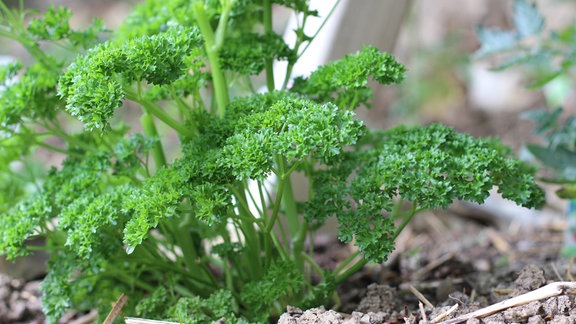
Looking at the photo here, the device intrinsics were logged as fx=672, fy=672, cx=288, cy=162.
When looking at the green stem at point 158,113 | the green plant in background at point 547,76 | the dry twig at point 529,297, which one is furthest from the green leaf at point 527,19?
the green stem at point 158,113

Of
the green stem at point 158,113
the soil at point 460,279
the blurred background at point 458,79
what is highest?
the blurred background at point 458,79

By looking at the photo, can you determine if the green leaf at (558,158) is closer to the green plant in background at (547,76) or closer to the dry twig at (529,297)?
the green plant in background at (547,76)

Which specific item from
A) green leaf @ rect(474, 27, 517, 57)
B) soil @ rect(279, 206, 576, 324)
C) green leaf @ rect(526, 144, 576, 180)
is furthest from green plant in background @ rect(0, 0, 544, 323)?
green leaf @ rect(474, 27, 517, 57)

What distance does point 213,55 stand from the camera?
5.56 ft

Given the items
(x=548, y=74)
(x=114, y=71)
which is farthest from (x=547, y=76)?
(x=114, y=71)

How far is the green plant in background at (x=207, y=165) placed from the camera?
55.1 inches

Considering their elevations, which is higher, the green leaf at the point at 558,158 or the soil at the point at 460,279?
the green leaf at the point at 558,158

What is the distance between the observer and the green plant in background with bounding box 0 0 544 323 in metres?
1.40

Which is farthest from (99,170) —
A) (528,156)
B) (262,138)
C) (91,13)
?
(91,13)

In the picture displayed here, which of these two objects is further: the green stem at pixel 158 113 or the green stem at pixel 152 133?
the green stem at pixel 152 133

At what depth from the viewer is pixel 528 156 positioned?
8.27ft

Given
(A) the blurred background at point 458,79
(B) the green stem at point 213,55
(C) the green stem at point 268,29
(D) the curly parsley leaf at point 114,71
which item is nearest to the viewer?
(D) the curly parsley leaf at point 114,71

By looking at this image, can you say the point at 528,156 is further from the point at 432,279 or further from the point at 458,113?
the point at 458,113

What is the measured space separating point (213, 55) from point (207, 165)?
38 centimetres
